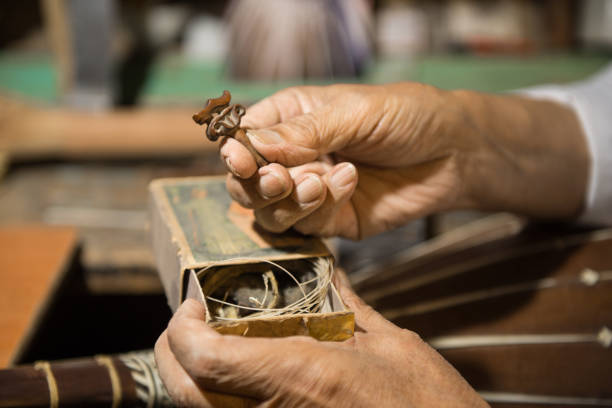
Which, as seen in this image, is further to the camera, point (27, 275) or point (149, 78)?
point (149, 78)

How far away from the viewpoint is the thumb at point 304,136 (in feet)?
2.48

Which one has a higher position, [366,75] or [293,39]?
[293,39]

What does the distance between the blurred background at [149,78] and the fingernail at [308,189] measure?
546 mm

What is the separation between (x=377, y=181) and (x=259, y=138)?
1.22 ft

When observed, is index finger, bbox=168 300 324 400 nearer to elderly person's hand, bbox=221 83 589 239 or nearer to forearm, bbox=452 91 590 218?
elderly person's hand, bbox=221 83 589 239

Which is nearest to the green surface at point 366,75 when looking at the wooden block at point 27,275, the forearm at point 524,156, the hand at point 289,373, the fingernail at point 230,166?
the wooden block at point 27,275

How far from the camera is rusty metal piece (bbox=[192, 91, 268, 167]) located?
69 cm

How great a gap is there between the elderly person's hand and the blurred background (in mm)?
432

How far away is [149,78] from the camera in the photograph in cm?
253

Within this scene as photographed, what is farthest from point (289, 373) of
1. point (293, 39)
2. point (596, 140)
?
point (293, 39)

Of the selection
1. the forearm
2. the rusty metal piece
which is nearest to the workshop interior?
the rusty metal piece

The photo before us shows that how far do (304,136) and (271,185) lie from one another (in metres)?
0.09

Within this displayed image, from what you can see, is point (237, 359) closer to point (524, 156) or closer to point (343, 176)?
point (343, 176)

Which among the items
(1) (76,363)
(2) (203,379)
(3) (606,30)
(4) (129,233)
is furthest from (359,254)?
(3) (606,30)
